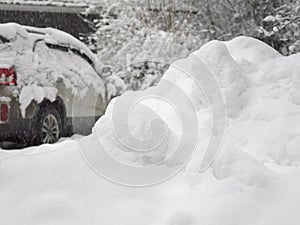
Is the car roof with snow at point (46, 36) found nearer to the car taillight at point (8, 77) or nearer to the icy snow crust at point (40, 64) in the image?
the icy snow crust at point (40, 64)

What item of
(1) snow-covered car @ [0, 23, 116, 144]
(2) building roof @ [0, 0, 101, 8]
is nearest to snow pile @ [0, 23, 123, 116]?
(1) snow-covered car @ [0, 23, 116, 144]

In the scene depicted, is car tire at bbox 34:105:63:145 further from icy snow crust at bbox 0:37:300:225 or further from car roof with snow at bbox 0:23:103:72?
icy snow crust at bbox 0:37:300:225

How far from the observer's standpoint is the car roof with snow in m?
6.49

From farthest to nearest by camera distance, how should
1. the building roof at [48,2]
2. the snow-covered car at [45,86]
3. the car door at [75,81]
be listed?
the building roof at [48,2] → the car door at [75,81] → the snow-covered car at [45,86]

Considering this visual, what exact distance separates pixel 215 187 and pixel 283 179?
1.15 feet

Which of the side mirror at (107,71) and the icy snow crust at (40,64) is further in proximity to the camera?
the side mirror at (107,71)

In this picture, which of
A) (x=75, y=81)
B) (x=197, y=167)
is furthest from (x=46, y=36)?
(x=197, y=167)

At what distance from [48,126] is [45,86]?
54cm

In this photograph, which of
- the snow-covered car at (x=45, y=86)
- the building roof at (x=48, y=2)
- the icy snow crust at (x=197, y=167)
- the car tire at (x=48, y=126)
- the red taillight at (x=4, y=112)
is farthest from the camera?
the building roof at (x=48, y=2)

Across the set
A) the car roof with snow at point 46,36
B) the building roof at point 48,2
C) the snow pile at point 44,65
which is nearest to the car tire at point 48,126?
the snow pile at point 44,65

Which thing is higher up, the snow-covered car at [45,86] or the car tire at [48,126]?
the snow-covered car at [45,86]

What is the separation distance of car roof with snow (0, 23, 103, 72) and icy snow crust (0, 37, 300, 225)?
10.4 feet

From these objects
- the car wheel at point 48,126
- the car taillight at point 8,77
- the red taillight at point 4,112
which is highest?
the car taillight at point 8,77

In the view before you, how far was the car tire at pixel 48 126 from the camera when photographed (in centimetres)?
686
